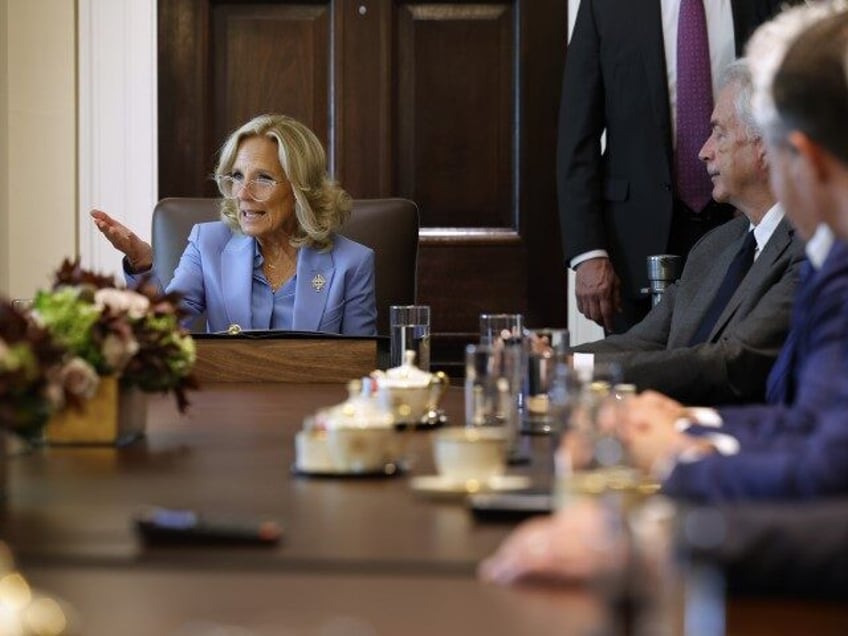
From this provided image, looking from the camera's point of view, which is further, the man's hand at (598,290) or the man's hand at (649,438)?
the man's hand at (598,290)

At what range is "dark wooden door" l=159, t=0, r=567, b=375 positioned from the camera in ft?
19.6

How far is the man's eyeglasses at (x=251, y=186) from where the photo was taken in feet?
15.2

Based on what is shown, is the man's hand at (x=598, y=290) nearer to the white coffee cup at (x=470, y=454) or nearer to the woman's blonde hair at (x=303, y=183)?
the woman's blonde hair at (x=303, y=183)

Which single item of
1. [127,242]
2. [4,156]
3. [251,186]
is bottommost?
[127,242]

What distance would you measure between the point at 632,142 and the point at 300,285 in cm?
125

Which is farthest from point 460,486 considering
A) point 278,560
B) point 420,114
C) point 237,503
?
point 420,114

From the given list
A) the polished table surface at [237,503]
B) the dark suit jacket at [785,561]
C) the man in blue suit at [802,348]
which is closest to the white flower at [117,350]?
the polished table surface at [237,503]

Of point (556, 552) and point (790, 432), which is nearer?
point (556, 552)

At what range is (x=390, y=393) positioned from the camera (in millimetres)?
2674

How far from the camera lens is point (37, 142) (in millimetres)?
6020

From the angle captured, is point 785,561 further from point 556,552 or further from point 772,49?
point 772,49

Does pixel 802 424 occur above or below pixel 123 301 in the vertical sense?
below

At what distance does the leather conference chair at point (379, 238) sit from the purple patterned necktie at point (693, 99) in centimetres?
92

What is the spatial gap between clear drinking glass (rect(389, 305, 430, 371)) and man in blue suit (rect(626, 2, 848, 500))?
109 centimetres
